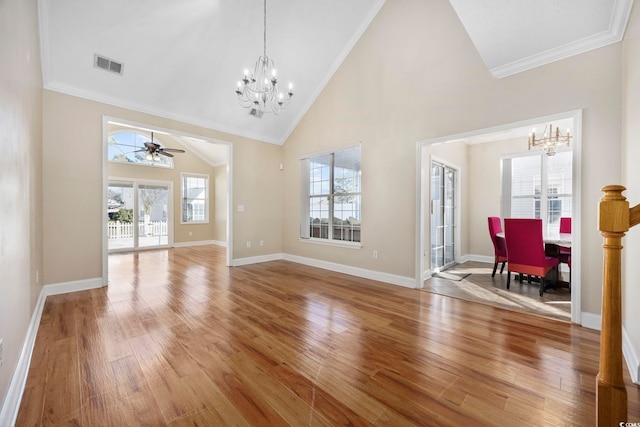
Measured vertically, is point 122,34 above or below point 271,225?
above

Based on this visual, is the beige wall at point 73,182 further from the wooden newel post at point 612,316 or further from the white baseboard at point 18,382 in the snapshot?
the wooden newel post at point 612,316

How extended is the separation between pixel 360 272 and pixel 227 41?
4337 mm

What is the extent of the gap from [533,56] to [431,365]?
339cm

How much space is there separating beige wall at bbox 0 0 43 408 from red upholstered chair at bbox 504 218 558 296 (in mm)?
4975

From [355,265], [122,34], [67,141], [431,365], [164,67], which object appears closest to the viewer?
[431,365]

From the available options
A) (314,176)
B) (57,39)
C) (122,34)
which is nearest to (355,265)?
(314,176)

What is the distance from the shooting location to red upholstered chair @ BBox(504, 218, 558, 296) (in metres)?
3.48

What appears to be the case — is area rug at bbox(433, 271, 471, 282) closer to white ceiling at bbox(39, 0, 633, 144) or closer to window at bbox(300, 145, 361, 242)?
window at bbox(300, 145, 361, 242)

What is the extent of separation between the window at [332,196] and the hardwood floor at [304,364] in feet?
6.35

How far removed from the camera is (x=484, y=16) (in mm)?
2730

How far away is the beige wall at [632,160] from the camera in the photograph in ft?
6.15

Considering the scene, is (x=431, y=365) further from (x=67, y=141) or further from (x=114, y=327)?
(x=67, y=141)

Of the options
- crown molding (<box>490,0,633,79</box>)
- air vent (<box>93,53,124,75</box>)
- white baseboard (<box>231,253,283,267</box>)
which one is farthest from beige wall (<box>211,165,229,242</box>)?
crown molding (<box>490,0,633,79</box>)

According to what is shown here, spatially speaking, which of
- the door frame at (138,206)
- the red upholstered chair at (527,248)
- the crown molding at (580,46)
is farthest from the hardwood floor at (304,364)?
the door frame at (138,206)
